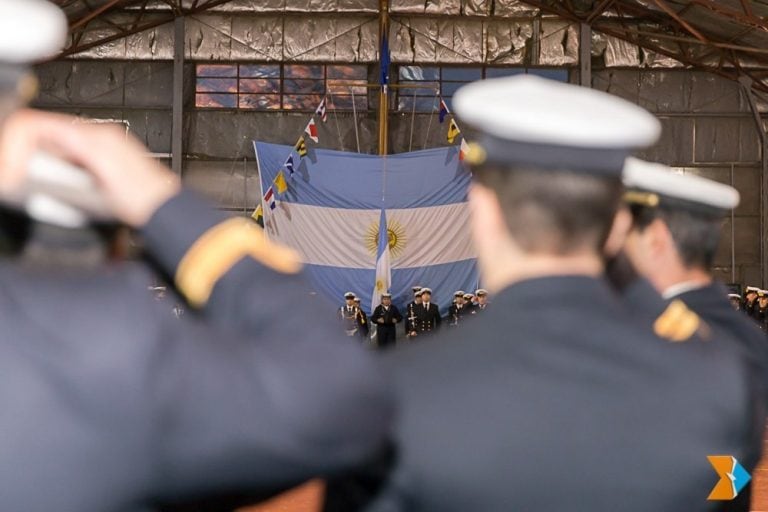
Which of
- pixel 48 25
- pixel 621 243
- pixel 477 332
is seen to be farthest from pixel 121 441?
pixel 621 243

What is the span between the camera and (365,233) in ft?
55.1

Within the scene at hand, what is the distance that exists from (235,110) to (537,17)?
552cm

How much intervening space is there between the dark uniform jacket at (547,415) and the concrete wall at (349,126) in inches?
722

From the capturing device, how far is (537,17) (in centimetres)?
1986

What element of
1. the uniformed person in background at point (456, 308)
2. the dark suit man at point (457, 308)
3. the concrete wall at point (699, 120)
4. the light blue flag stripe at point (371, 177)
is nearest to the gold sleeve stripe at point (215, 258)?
the light blue flag stripe at point (371, 177)

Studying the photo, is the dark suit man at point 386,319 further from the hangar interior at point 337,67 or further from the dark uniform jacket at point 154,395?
the dark uniform jacket at point 154,395

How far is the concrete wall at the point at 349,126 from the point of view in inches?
773

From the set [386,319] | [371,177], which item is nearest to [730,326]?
[371,177]

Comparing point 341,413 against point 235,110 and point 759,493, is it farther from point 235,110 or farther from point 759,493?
point 235,110

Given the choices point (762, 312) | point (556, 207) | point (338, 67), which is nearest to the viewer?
point (556, 207)

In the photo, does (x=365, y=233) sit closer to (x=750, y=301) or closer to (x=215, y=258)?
(x=750, y=301)

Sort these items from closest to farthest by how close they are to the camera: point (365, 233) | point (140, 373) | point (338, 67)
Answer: point (140, 373), point (365, 233), point (338, 67)

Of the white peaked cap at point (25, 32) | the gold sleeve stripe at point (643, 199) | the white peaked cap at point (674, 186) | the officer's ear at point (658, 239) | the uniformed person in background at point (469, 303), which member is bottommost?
the uniformed person in background at point (469, 303)

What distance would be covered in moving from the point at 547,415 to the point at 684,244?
61 cm
